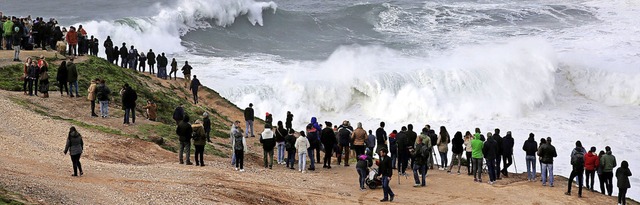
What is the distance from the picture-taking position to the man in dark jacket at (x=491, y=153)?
2320cm

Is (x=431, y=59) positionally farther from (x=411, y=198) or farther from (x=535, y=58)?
(x=411, y=198)

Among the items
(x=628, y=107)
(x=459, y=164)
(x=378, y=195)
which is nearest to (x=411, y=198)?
(x=378, y=195)

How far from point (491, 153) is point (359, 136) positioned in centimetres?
334

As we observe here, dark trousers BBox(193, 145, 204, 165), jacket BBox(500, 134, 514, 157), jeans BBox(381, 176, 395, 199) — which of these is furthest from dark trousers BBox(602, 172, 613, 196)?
dark trousers BBox(193, 145, 204, 165)

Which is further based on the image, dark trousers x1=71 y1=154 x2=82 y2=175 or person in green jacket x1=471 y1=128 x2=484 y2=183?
person in green jacket x1=471 y1=128 x2=484 y2=183

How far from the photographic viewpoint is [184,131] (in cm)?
2148

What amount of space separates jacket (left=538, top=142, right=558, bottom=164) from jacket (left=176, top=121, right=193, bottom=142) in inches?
325

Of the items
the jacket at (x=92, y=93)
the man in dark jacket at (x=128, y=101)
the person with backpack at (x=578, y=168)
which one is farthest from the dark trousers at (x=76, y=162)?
the person with backpack at (x=578, y=168)

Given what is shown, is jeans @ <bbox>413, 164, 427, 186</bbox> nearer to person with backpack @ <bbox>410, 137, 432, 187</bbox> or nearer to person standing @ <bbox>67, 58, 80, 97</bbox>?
person with backpack @ <bbox>410, 137, 432, 187</bbox>

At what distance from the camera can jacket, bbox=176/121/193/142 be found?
2145cm

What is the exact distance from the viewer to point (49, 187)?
17.0m

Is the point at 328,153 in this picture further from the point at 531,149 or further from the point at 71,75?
the point at 71,75

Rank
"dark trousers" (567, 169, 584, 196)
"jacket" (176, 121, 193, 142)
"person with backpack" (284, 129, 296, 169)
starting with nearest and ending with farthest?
"jacket" (176, 121, 193, 142) < "dark trousers" (567, 169, 584, 196) < "person with backpack" (284, 129, 296, 169)

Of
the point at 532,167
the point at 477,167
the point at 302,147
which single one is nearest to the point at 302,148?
the point at 302,147
